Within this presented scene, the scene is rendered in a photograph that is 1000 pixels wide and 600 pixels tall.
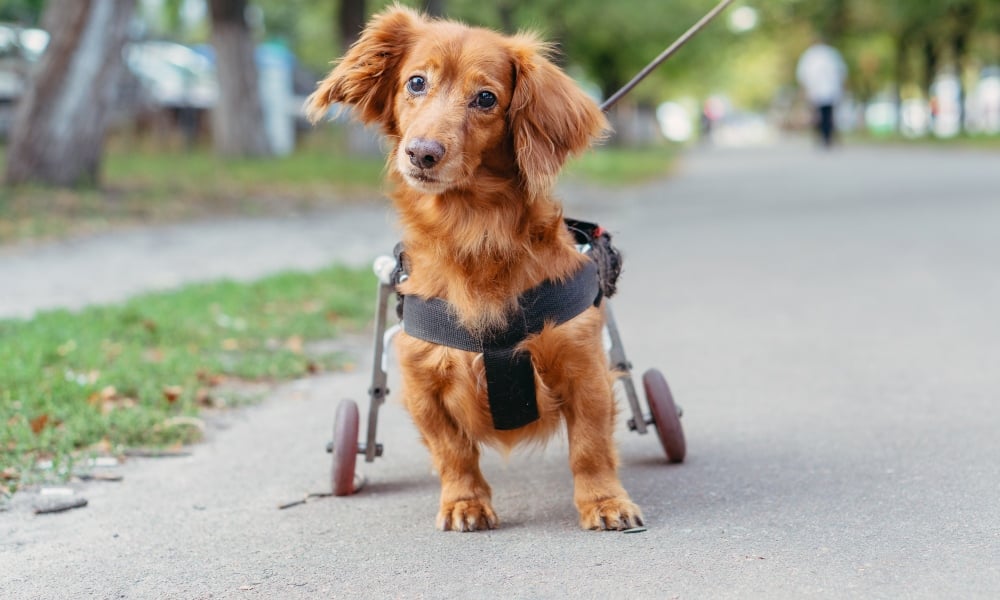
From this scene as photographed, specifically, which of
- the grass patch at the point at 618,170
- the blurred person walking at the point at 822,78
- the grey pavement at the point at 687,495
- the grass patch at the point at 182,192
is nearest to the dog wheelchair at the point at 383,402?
the grey pavement at the point at 687,495

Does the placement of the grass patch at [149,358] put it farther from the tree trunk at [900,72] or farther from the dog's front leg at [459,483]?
Answer: the tree trunk at [900,72]

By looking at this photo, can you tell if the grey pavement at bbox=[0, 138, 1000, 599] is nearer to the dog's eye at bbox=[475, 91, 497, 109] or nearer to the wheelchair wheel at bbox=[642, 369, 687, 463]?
the wheelchair wheel at bbox=[642, 369, 687, 463]

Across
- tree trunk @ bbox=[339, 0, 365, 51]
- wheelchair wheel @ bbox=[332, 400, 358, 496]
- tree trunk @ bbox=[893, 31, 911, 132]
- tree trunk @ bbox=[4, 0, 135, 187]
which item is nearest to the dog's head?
wheelchair wheel @ bbox=[332, 400, 358, 496]

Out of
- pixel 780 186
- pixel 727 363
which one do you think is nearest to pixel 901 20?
pixel 780 186

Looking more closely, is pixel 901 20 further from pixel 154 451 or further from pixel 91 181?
pixel 154 451

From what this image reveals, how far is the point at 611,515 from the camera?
3.77 metres

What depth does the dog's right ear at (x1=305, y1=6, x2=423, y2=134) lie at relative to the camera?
401 centimetres

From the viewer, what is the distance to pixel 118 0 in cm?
1331

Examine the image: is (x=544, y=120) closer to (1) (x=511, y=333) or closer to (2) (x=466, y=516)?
(1) (x=511, y=333)

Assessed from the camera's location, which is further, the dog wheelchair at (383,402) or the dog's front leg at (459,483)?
the dog wheelchair at (383,402)

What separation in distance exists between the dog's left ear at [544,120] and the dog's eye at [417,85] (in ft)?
0.91

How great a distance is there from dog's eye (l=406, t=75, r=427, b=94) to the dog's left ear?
28 cm

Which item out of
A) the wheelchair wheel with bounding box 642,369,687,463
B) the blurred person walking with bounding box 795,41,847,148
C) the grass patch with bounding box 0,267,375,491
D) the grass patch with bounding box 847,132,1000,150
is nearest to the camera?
the wheelchair wheel with bounding box 642,369,687,463

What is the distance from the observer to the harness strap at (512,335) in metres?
3.74
